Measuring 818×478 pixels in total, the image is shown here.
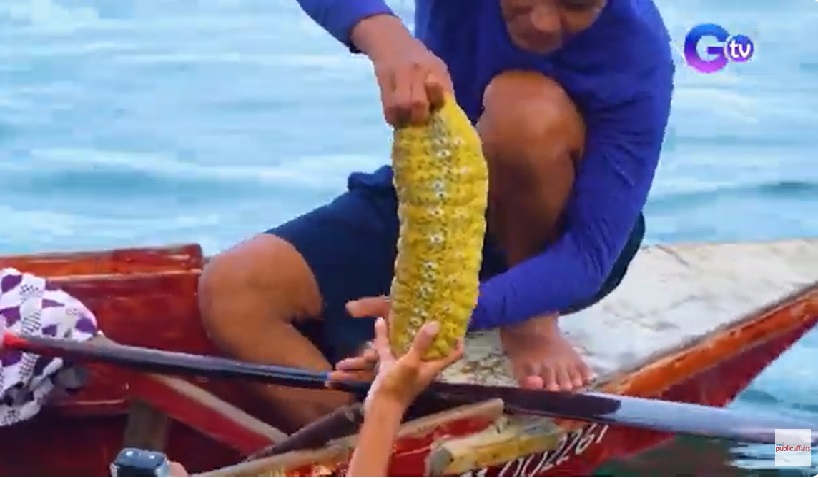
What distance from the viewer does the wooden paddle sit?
155 centimetres

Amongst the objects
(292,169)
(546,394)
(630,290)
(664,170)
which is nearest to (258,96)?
(292,169)

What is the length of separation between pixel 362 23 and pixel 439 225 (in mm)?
304

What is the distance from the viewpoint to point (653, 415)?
61.8 inches

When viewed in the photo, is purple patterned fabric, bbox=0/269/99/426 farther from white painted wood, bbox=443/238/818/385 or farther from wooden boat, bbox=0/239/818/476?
white painted wood, bbox=443/238/818/385

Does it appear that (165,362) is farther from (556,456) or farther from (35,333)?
(556,456)

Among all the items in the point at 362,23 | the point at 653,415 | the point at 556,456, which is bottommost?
the point at 556,456

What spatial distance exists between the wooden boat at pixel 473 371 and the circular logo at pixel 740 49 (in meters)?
3.82

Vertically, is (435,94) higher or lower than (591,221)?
higher

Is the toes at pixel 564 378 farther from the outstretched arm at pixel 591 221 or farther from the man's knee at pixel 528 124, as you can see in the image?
the man's knee at pixel 528 124

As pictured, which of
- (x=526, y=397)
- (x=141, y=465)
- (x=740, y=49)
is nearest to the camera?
(x=141, y=465)

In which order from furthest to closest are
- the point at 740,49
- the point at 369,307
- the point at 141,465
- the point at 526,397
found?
the point at 740,49 < the point at 526,397 < the point at 369,307 < the point at 141,465

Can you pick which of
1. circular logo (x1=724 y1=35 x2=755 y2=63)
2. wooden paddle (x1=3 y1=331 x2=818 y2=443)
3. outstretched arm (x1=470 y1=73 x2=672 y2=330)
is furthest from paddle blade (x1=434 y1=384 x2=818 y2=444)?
circular logo (x1=724 y1=35 x2=755 y2=63)

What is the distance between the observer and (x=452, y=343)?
1.44m

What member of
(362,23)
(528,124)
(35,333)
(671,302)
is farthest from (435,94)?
(671,302)
